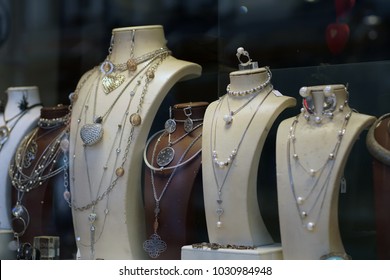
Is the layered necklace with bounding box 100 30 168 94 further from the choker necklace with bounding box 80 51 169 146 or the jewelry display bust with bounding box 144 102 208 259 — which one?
the jewelry display bust with bounding box 144 102 208 259

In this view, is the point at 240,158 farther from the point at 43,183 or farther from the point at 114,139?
the point at 43,183

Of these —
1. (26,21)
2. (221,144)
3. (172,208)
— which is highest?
(26,21)

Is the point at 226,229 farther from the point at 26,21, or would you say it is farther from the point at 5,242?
the point at 26,21

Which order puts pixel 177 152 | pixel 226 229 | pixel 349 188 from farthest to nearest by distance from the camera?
pixel 177 152 < pixel 226 229 < pixel 349 188

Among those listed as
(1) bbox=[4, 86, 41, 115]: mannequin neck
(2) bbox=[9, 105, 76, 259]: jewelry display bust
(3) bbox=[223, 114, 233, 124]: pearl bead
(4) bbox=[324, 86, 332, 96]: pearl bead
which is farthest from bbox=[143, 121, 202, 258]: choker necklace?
(1) bbox=[4, 86, 41, 115]: mannequin neck

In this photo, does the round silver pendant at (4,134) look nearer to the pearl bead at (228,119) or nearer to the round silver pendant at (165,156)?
the round silver pendant at (165,156)

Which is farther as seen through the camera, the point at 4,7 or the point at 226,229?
the point at 4,7

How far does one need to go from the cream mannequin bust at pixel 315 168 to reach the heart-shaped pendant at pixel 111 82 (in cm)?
48

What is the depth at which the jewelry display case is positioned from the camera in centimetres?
163

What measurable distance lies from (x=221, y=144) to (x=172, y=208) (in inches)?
7.3

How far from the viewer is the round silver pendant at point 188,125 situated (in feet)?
6.24
